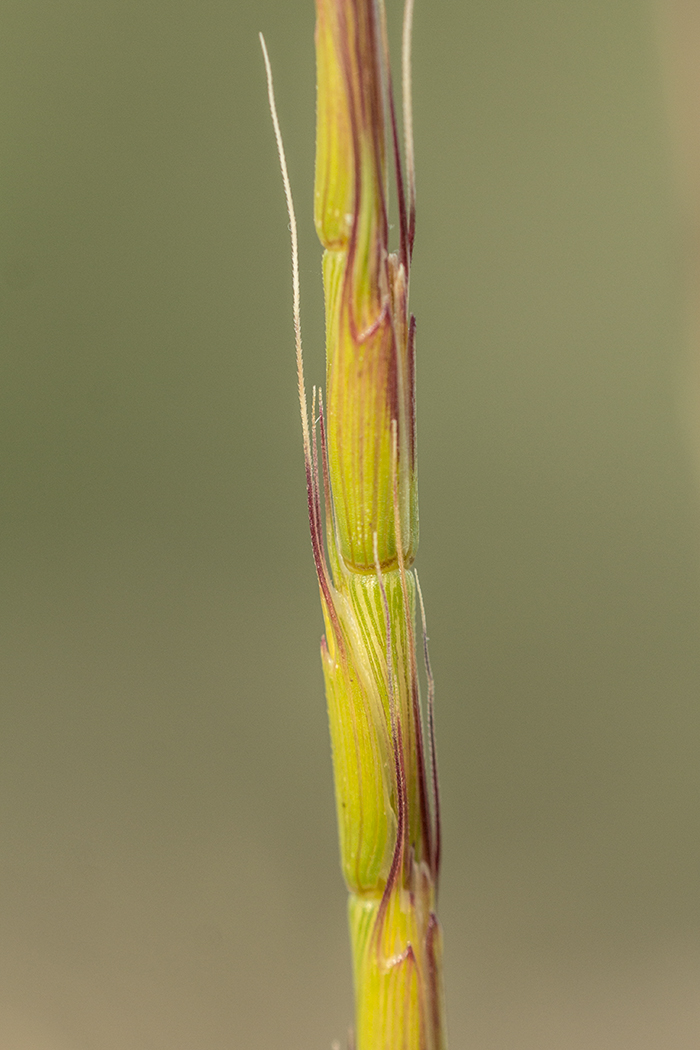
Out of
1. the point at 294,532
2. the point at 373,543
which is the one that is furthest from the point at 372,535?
the point at 294,532

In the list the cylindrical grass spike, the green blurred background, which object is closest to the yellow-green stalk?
the cylindrical grass spike

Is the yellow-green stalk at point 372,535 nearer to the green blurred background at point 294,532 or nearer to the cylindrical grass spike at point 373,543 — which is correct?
the cylindrical grass spike at point 373,543

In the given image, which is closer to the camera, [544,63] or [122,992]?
[122,992]

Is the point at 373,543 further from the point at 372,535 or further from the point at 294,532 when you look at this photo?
the point at 294,532

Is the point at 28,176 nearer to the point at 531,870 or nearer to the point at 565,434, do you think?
the point at 565,434

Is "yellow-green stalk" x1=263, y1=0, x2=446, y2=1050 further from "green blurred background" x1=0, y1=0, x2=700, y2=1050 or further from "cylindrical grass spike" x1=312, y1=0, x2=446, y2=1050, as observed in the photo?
"green blurred background" x1=0, y1=0, x2=700, y2=1050

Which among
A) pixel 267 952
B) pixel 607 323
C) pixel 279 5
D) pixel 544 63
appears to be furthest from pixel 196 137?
pixel 267 952
